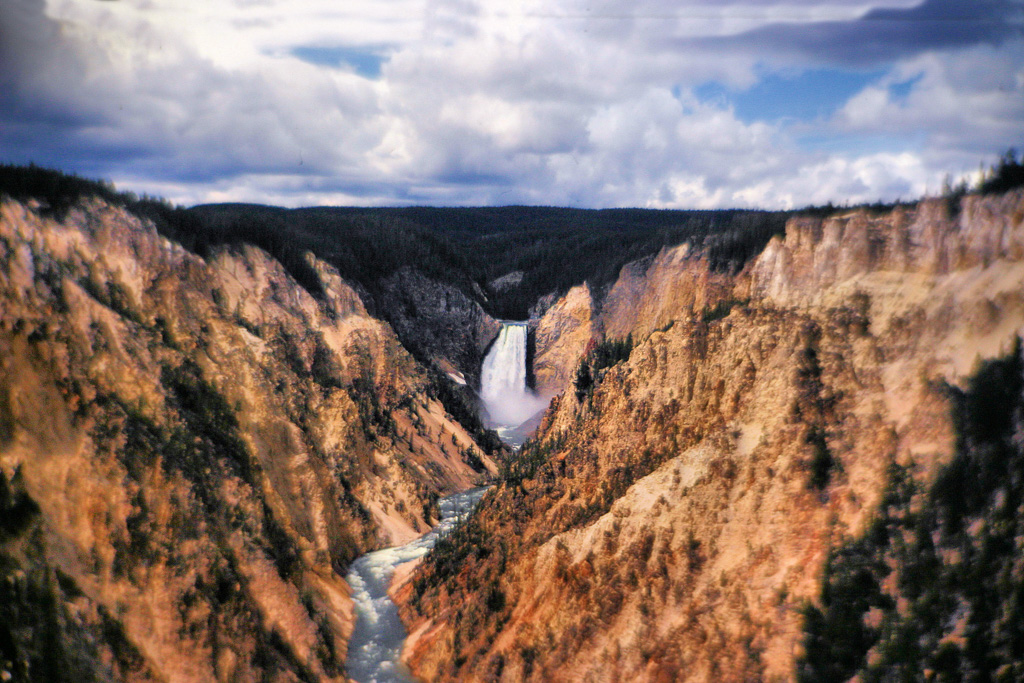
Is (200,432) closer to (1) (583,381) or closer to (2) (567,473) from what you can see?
(2) (567,473)

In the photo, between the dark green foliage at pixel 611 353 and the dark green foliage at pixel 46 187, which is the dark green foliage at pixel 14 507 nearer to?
the dark green foliage at pixel 46 187

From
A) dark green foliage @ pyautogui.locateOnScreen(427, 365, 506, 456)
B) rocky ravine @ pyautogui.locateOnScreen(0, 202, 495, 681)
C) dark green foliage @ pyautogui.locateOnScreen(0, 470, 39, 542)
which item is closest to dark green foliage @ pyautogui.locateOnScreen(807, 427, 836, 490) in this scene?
rocky ravine @ pyautogui.locateOnScreen(0, 202, 495, 681)

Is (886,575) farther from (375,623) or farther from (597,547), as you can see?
(375,623)

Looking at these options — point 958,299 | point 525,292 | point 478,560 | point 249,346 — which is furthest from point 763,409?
point 525,292

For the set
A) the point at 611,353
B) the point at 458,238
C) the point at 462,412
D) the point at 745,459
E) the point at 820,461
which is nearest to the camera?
the point at 820,461

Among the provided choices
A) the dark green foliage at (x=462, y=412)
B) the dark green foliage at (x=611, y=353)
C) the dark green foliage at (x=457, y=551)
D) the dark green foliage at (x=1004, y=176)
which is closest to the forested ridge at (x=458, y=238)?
the dark green foliage at (x=1004, y=176)

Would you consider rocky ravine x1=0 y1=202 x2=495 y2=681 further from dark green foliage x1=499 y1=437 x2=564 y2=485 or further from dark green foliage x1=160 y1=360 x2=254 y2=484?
dark green foliage x1=499 y1=437 x2=564 y2=485

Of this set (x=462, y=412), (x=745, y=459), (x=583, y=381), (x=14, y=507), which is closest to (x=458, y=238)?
(x=462, y=412)
